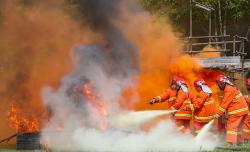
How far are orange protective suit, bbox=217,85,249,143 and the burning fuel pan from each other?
4305 millimetres

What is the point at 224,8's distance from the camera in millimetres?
28016

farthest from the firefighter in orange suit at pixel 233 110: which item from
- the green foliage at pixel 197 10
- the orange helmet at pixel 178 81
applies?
the green foliage at pixel 197 10

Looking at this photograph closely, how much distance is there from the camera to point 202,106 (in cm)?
1379

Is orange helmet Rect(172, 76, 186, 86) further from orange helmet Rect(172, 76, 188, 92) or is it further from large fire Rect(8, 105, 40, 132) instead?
large fire Rect(8, 105, 40, 132)

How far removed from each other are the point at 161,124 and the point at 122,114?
3.33ft

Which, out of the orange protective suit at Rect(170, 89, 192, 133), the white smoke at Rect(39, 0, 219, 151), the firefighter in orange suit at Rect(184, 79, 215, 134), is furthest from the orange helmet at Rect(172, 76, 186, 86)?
the white smoke at Rect(39, 0, 219, 151)

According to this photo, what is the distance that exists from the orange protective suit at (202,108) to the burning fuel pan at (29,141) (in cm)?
433

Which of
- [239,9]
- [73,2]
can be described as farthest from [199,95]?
[239,9]

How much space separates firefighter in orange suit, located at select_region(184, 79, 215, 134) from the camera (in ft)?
44.9

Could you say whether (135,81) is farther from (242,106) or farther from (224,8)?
(224,8)

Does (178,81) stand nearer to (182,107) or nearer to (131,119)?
(182,107)

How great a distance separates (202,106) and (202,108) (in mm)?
54

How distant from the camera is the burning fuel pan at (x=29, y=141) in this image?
38.5 ft

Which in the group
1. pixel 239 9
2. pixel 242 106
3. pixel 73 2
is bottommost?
pixel 242 106
